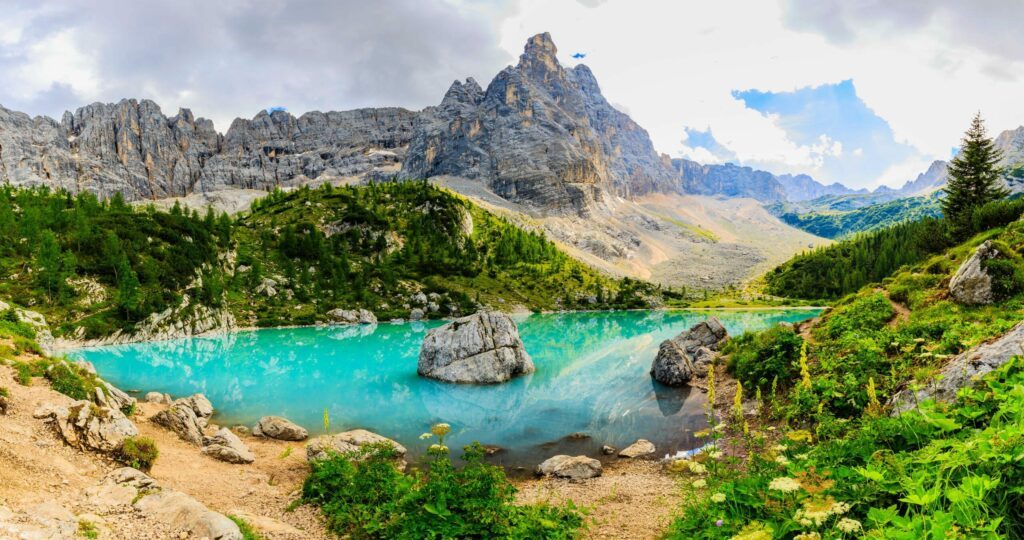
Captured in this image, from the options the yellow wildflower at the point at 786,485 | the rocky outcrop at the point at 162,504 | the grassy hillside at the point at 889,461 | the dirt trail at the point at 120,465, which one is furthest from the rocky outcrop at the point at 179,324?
the yellow wildflower at the point at 786,485

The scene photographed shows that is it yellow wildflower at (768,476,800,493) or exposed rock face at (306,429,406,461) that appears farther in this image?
exposed rock face at (306,429,406,461)

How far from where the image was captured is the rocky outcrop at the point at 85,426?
1484 centimetres

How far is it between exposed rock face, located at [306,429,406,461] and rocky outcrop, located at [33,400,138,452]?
22.2 feet

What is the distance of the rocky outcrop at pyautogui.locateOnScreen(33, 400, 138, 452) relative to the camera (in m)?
14.8

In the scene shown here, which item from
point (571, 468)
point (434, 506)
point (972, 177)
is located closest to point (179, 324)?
point (571, 468)

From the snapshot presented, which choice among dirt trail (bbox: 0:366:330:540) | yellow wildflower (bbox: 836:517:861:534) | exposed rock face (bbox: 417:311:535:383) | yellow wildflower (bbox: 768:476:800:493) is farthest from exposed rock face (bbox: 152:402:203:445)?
yellow wildflower (bbox: 836:517:861:534)

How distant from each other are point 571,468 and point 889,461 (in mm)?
14126

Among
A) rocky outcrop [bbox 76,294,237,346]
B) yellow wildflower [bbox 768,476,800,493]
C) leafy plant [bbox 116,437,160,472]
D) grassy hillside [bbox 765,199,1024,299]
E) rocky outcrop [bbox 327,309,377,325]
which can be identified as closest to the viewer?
yellow wildflower [bbox 768,476,800,493]

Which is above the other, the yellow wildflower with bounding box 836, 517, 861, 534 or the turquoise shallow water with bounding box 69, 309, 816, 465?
the yellow wildflower with bounding box 836, 517, 861, 534

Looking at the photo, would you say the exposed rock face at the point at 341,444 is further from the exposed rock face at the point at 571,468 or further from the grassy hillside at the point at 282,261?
the grassy hillside at the point at 282,261

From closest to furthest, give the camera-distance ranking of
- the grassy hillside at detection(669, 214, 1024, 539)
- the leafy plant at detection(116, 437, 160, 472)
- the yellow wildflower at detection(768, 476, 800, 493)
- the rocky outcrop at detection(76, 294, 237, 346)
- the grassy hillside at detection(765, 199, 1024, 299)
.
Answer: the grassy hillside at detection(669, 214, 1024, 539) < the yellow wildflower at detection(768, 476, 800, 493) < the leafy plant at detection(116, 437, 160, 472) < the rocky outcrop at detection(76, 294, 237, 346) < the grassy hillside at detection(765, 199, 1024, 299)

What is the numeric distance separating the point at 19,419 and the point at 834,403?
28.0 meters

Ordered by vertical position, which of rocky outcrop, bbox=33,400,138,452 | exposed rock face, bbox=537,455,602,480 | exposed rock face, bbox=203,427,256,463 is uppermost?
rocky outcrop, bbox=33,400,138,452

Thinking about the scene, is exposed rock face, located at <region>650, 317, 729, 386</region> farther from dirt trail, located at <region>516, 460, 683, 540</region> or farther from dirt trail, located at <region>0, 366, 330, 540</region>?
dirt trail, located at <region>0, 366, 330, 540</region>
